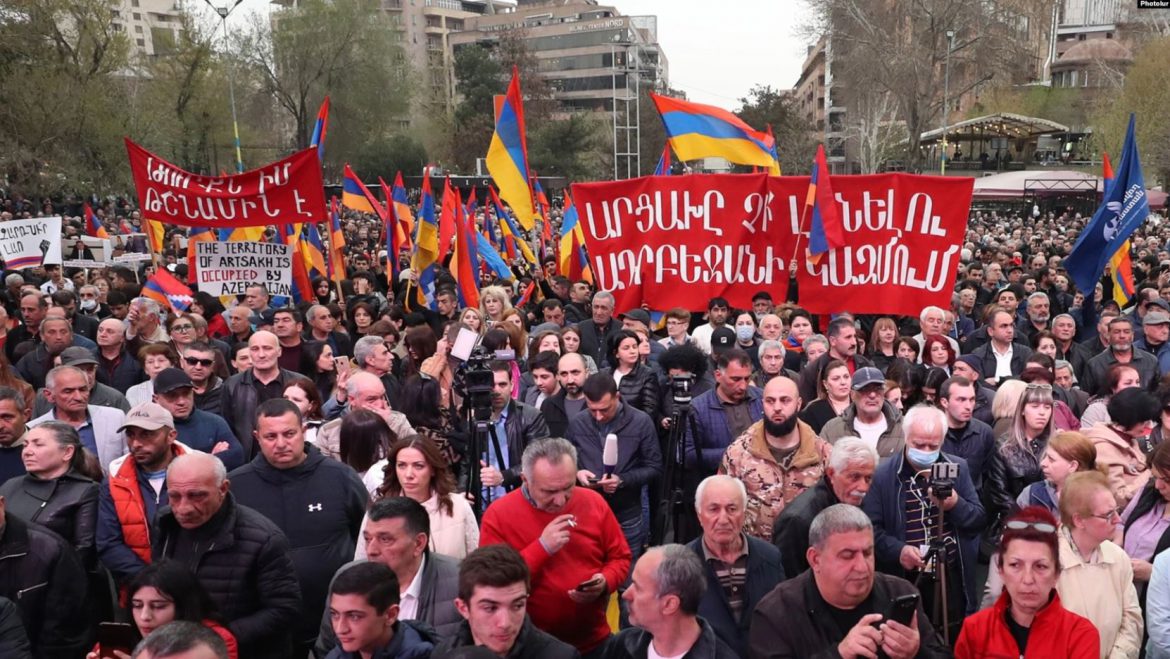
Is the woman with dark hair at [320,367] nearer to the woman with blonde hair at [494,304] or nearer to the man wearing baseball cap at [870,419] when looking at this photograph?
the woman with blonde hair at [494,304]

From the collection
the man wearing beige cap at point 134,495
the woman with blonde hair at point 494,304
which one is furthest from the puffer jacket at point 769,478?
the woman with blonde hair at point 494,304

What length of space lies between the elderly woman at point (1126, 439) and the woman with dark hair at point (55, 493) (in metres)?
4.67

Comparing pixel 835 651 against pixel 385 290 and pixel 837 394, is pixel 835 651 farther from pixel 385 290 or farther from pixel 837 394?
pixel 385 290

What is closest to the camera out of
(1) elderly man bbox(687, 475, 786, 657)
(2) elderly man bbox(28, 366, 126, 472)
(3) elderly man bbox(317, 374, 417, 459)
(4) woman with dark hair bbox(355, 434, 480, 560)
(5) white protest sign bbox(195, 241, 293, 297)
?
(1) elderly man bbox(687, 475, 786, 657)

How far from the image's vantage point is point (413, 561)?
3420 millimetres

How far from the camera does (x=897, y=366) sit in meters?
6.20

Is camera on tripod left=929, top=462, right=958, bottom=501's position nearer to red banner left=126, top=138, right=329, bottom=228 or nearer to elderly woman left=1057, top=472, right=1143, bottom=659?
elderly woman left=1057, top=472, right=1143, bottom=659

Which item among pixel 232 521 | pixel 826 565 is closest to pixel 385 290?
pixel 232 521

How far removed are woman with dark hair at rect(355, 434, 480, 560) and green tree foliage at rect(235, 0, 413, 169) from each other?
47.2 m

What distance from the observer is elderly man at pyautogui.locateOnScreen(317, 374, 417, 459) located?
194 inches

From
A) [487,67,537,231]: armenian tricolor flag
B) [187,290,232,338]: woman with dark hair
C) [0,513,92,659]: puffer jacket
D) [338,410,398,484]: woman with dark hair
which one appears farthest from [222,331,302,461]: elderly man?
[487,67,537,231]: armenian tricolor flag

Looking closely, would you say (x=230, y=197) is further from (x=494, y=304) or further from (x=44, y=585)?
(x=44, y=585)

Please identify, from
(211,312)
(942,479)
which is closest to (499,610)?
(942,479)

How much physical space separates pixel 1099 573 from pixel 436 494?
8.61ft
